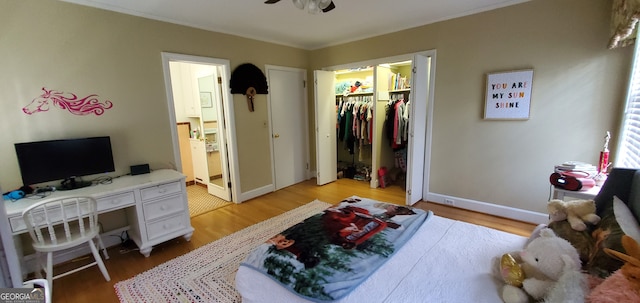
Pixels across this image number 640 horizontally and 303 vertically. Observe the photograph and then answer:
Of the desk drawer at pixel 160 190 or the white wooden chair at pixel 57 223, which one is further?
the desk drawer at pixel 160 190

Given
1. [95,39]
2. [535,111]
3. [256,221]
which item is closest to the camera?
[95,39]

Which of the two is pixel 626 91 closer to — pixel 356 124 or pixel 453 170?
pixel 453 170

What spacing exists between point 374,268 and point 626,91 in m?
2.76

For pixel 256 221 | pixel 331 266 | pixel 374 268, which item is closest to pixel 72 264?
pixel 256 221

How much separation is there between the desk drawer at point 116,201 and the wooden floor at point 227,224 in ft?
1.82

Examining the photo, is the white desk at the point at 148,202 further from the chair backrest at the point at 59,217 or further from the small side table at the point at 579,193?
the small side table at the point at 579,193

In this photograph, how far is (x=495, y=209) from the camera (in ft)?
10.2

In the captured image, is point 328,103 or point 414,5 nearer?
point 414,5

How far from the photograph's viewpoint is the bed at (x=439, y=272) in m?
1.19

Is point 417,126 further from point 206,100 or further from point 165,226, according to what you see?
point 206,100

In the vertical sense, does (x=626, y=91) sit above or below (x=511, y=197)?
above

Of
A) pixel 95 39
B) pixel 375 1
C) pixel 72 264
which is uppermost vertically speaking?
pixel 375 1

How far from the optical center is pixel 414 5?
2.77 meters

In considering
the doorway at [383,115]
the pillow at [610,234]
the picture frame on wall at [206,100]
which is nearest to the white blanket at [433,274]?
the pillow at [610,234]
